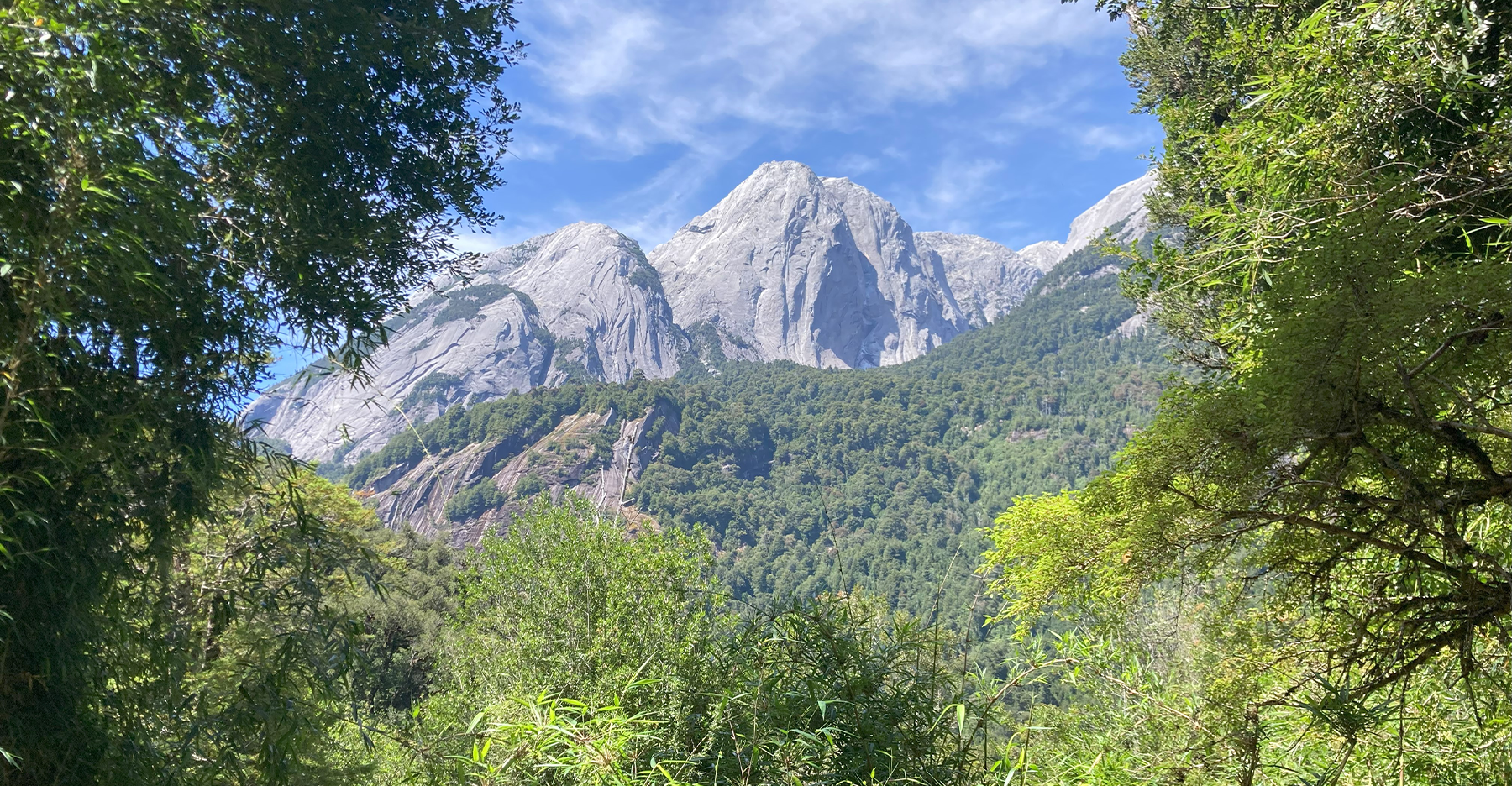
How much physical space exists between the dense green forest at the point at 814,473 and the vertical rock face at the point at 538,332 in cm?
11462

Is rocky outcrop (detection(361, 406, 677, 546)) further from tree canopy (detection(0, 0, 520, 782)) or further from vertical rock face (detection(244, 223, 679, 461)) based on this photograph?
tree canopy (detection(0, 0, 520, 782))

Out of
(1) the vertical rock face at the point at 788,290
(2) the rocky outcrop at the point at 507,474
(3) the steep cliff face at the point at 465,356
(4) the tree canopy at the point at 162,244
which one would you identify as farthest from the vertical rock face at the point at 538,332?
(4) the tree canopy at the point at 162,244

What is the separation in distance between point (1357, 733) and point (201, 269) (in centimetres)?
533

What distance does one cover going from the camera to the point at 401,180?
15.6ft

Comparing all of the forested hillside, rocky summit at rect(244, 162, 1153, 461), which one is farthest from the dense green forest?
rocky summit at rect(244, 162, 1153, 461)

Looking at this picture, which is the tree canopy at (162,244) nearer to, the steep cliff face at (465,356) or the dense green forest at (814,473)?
the dense green forest at (814,473)

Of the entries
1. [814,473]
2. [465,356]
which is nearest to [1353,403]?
[814,473]

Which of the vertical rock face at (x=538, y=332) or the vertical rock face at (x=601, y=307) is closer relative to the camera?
the vertical rock face at (x=538, y=332)

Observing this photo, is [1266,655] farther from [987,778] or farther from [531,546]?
[531,546]

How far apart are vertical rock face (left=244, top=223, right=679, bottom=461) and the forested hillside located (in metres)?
18.8

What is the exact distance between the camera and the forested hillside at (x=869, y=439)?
9000cm

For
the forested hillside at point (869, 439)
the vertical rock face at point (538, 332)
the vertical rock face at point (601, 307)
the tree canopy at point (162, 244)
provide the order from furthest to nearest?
1. the vertical rock face at point (601, 307)
2. the vertical rock face at point (538, 332)
3. the forested hillside at point (869, 439)
4. the tree canopy at point (162, 244)

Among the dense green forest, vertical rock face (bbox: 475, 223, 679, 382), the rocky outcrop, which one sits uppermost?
vertical rock face (bbox: 475, 223, 679, 382)

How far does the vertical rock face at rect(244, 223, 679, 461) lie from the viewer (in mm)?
133375
